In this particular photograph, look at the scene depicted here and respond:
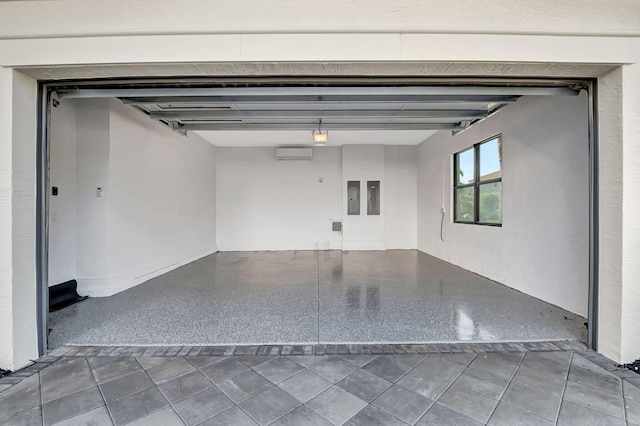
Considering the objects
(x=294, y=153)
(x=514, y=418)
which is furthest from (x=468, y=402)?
(x=294, y=153)

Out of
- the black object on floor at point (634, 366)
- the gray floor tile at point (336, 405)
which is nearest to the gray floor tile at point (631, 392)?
the black object on floor at point (634, 366)

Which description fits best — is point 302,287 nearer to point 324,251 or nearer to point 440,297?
point 440,297

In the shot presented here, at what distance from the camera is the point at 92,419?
140cm

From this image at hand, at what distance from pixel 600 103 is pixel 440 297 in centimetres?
245

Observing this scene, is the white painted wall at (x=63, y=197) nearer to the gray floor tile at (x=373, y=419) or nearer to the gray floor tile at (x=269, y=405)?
the gray floor tile at (x=269, y=405)

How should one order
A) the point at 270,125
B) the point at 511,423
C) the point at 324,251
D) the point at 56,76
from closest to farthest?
the point at 511,423 → the point at 56,76 → the point at 270,125 → the point at 324,251

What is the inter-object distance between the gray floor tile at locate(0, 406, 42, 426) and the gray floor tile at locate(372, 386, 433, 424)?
1875 millimetres

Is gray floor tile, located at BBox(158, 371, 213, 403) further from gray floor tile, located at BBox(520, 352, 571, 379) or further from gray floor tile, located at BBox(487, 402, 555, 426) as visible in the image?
gray floor tile, located at BBox(520, 352, 571, 379)

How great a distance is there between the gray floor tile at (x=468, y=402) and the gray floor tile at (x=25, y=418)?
7.46ft

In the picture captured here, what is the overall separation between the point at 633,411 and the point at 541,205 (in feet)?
7.67

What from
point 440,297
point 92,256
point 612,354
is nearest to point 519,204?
point 440,297

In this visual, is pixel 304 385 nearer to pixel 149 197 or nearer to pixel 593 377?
pixel 593 377

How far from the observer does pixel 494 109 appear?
3.72 m

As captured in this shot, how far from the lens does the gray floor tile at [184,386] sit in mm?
1574
